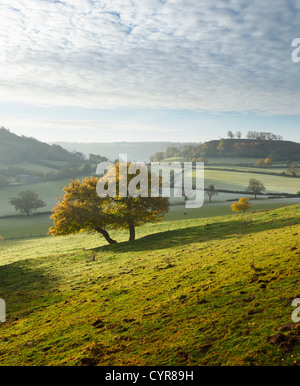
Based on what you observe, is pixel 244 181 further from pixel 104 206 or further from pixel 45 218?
pixel 104 206

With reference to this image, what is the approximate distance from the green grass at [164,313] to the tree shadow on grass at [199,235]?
7419 mm

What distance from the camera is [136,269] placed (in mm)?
18141

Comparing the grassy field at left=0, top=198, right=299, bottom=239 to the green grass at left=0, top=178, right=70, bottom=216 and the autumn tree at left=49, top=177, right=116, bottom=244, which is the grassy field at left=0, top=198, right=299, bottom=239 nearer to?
the green grass at left=0, top=178, right=70, bottom=216

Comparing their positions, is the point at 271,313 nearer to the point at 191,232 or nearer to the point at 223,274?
the point at 223,274

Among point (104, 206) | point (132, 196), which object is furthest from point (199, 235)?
point (104, 206)

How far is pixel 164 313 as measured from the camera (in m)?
10.1

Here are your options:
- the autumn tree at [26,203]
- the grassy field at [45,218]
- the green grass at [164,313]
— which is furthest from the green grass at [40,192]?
the green grass at [164,313]

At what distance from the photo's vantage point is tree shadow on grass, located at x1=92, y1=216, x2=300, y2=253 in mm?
25953

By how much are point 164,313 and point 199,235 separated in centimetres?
1944

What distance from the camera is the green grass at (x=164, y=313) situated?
7560 millimetres

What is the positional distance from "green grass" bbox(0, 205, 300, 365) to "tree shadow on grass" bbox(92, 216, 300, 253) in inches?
292

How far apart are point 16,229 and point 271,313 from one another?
233 ft
